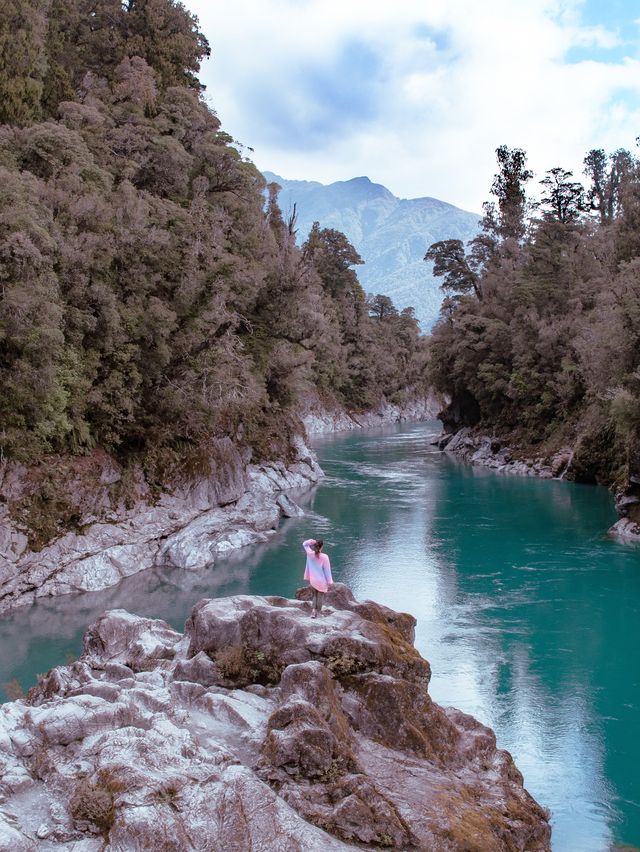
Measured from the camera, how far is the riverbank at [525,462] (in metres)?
28.6

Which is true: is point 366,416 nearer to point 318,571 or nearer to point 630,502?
point 630,502

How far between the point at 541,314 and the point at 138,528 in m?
33.0

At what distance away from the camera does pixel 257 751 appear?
8.73 metres

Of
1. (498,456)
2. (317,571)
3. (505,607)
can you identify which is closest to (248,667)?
(317,571)

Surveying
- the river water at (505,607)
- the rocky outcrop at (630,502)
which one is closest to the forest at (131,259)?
the river water at (505,607)

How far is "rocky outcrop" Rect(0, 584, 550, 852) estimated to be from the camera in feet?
24.1

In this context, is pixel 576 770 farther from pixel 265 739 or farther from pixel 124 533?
pixel 124 533

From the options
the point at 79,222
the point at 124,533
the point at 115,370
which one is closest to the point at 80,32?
the point at 79,222

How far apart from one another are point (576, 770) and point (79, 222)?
69.1 feet

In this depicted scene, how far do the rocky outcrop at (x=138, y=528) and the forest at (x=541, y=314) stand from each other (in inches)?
649

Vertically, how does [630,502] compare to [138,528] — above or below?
above

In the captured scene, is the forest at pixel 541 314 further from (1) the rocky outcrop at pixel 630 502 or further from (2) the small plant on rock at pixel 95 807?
(2) the small plant on rock at pixel 95 807

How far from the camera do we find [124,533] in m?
24.5

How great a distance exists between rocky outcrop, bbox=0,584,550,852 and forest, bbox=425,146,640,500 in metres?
23.7
